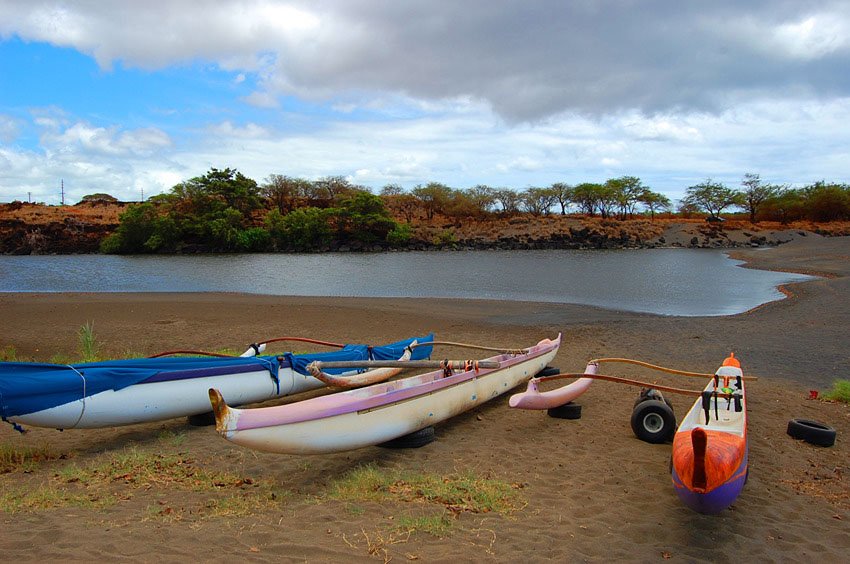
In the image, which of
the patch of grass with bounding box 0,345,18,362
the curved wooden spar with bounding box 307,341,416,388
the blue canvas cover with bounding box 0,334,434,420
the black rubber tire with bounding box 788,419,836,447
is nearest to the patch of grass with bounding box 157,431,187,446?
the blue canvas cover with bounding box 0,334,434,420

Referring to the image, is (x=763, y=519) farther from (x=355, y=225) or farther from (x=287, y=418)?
(x=355, y=225)

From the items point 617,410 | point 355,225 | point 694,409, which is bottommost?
point 617,410

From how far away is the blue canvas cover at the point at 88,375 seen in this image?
5.76 meters

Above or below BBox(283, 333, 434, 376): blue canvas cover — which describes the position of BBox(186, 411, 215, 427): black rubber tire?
below

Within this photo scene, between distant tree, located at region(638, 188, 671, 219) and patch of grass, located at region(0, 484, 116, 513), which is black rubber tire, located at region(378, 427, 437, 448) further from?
distant tree, located at region(638, 188, 671, 219)

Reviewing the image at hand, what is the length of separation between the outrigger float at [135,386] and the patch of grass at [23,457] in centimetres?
30

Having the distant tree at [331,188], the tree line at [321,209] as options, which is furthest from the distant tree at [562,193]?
the distant tree at [331,188]

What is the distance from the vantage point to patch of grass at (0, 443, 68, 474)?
570 centimetres

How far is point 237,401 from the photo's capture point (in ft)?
24.4

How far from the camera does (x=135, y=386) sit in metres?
6.55

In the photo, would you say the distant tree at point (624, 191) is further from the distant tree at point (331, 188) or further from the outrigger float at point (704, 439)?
A: the outrigger float at point (704, 439)

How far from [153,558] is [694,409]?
4.92m

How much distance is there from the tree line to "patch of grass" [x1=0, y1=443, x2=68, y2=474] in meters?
56.9

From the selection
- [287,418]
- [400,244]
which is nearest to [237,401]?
[287,418]
